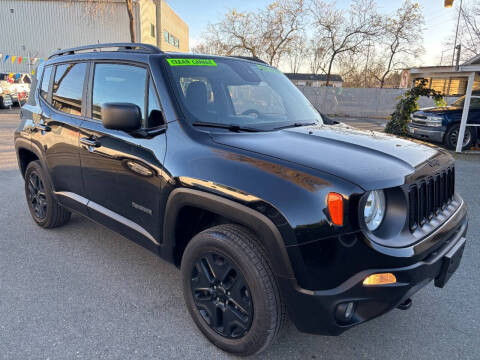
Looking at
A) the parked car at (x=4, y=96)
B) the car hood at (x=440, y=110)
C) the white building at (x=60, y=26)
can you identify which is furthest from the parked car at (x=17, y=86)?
the car hood at (x=440, y=110)

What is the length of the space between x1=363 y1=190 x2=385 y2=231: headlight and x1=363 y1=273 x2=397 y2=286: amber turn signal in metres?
0.24

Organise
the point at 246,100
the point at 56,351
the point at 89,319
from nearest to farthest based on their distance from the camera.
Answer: the point at 56,351 < the point at 89,319 < the point at 246,100

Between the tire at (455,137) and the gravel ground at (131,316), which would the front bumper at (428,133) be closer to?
the tire at (455,137)

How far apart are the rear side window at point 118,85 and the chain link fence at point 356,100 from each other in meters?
20.6

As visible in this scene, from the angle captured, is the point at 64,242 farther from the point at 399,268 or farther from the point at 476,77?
the point at 476,77

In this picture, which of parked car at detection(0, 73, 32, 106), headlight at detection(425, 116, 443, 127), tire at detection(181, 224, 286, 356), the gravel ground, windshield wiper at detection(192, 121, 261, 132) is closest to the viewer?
tire at detection(181, 224, 286, 356)

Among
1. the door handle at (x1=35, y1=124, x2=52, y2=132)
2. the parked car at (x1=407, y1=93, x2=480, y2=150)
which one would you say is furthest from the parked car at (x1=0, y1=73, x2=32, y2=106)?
the parked car at (x1=407, y1=93, x2=480, y2=150)

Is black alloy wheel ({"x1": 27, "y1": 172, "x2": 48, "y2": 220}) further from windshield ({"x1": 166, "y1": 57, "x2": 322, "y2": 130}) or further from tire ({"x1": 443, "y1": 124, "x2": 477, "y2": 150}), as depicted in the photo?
tire ({"x1": 443, "y1": 124, "x2": 477, "y2": 150})

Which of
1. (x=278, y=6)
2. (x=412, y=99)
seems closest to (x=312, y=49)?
(x=278, y=6)

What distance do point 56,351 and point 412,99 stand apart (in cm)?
1203

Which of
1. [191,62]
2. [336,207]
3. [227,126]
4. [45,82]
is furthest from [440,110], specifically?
[336,207]

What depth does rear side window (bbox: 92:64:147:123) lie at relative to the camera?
2764 mm

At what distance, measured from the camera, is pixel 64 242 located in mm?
3908

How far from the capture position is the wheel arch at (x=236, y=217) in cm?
191
